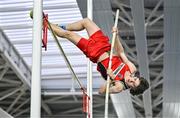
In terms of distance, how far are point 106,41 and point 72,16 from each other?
935 cm

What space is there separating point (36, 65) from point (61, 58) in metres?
14.7

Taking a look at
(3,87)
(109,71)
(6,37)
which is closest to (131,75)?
(109,71)

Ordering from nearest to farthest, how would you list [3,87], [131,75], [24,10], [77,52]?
[131,75], [24,10], [77,52], [3,87]

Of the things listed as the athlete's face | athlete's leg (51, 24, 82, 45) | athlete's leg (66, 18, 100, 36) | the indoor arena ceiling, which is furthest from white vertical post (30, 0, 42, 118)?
the indoor arena ceiling

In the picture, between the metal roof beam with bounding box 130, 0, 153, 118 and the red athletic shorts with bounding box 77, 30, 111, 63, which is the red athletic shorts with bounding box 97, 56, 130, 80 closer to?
the red athletic shorts with bounding box 77, 30, 111, 63

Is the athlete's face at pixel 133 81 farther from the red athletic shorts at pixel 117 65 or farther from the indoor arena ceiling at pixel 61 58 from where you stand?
the indoor arena ceiling at pixel 61 58

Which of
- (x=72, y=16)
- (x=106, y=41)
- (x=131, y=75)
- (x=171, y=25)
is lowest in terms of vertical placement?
(x=131, y=75)

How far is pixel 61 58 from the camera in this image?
19.8 meters

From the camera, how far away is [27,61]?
20.3 metres

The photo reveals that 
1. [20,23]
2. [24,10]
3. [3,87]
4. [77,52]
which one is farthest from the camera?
[3,87]

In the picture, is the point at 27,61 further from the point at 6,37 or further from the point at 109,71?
the point at 109,71

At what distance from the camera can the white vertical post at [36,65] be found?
4945 mm

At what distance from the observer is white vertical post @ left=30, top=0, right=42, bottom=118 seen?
4.95m

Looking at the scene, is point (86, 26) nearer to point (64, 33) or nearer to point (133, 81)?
point (64, 33)
